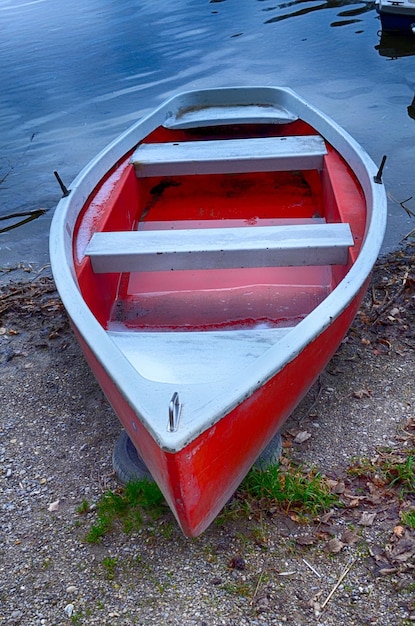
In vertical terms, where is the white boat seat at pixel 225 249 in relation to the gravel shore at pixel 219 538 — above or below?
above

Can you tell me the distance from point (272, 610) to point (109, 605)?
27.8 inches

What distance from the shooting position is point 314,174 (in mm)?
4699

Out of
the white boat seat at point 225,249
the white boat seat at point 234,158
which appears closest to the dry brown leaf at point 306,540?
the white boat seat at point 225,249

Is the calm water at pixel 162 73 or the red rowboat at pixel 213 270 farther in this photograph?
the calm water at pixel 162 73

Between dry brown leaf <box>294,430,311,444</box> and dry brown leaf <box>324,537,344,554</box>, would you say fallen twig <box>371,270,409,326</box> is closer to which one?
dry brown leaf <box>294,430,311,444</box>

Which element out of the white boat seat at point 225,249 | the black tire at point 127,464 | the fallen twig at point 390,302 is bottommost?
the fallen twig at point 390,302

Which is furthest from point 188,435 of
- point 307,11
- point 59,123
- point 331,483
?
point 307,11

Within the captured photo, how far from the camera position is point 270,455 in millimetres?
3076

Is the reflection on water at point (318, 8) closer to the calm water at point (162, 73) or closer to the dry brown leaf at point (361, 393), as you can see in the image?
the calm water at point (162, 73)

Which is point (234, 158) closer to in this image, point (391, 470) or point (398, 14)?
point (391, 470)

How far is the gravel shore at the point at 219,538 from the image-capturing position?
249cm

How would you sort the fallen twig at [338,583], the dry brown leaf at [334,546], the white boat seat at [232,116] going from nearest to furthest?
1. the fallen twig at [338,583]
2. the dry brown leaf at [334,546]
3. the white boat seat at [232,116]

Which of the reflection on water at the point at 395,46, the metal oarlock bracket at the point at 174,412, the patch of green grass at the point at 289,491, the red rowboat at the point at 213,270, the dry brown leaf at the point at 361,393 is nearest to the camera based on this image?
the metal oarlock bracket at the point at 174,412

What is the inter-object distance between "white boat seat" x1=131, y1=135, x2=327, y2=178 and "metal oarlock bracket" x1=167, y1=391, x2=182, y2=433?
2729 mm
